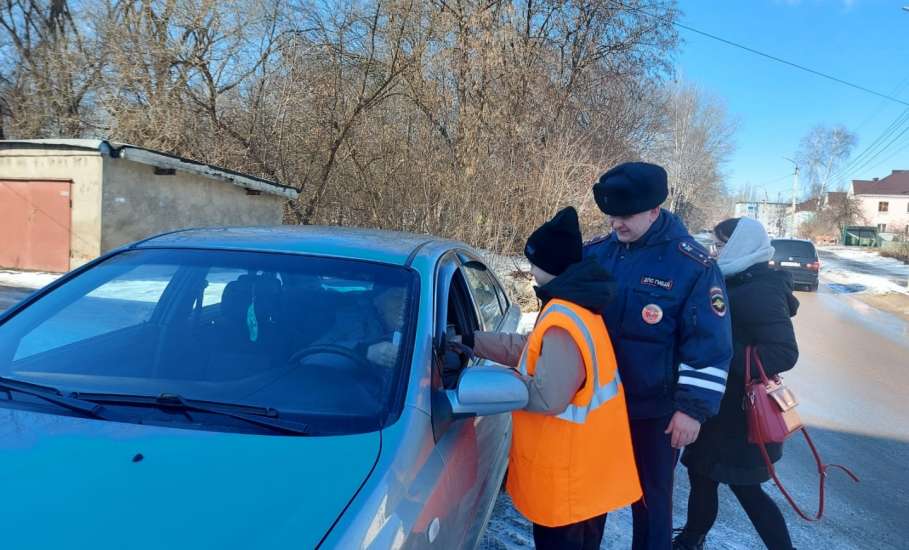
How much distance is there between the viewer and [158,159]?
482 inches

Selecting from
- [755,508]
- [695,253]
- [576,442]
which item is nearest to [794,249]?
[755,508]

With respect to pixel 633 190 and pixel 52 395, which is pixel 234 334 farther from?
pixel 633 190

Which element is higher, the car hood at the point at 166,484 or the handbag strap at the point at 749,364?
the handbag strap at the point at 749,364

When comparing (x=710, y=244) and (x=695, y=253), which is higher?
(x=695, y=253)

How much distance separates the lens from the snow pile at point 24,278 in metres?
11.7

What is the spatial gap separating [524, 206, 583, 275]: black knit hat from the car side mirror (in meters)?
0.47

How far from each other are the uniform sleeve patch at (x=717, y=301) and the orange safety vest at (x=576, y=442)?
1.72 ft

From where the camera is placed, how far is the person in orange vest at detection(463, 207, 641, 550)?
2.05 metres

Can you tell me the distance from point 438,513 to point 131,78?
47.4ft

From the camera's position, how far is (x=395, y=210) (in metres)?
13.2

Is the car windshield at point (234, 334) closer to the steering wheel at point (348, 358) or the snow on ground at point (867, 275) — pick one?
the steering wheel at point (348, 358)

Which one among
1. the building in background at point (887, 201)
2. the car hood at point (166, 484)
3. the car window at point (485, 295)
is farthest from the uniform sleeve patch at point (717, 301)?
the building in background at point (887, 201)

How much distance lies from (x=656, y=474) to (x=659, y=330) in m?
0.62

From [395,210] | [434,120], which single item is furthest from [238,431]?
[434,120]
